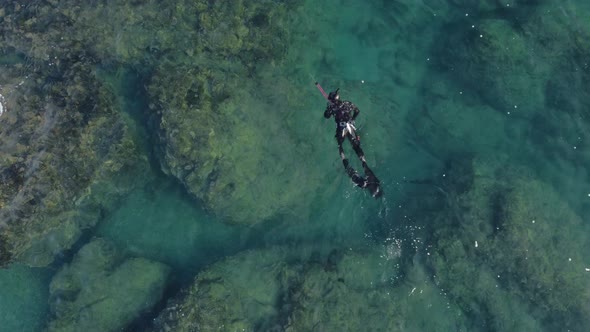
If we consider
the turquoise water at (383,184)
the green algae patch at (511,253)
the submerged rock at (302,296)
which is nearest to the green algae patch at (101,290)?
the turquoise water at (383,184)

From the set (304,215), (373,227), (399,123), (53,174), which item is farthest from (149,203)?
(399,123)

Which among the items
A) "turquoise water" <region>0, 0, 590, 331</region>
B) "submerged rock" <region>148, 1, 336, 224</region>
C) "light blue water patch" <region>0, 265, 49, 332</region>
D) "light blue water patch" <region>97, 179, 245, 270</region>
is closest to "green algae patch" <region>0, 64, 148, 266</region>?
"turquoise water" <region>0, 0, 590, 331</region>

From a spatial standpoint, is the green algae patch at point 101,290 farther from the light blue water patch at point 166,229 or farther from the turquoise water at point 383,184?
the light blue water patch at point 166,229

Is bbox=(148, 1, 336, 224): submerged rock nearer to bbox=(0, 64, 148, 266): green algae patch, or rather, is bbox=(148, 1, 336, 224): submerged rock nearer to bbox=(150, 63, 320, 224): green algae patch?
Answer: bbox=(150, 63, 320, 224): green algae patch

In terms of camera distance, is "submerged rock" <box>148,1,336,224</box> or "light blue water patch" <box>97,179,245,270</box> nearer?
"submerged rock" <box>148,1,336,224</box>

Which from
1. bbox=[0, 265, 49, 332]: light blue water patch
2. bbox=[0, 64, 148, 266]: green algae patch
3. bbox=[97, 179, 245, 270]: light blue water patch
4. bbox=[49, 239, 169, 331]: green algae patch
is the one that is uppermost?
bbox=[0, 64, 148, 266]: green algae patch

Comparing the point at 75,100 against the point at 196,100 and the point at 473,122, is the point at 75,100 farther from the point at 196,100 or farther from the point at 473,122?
the point at 473,122
